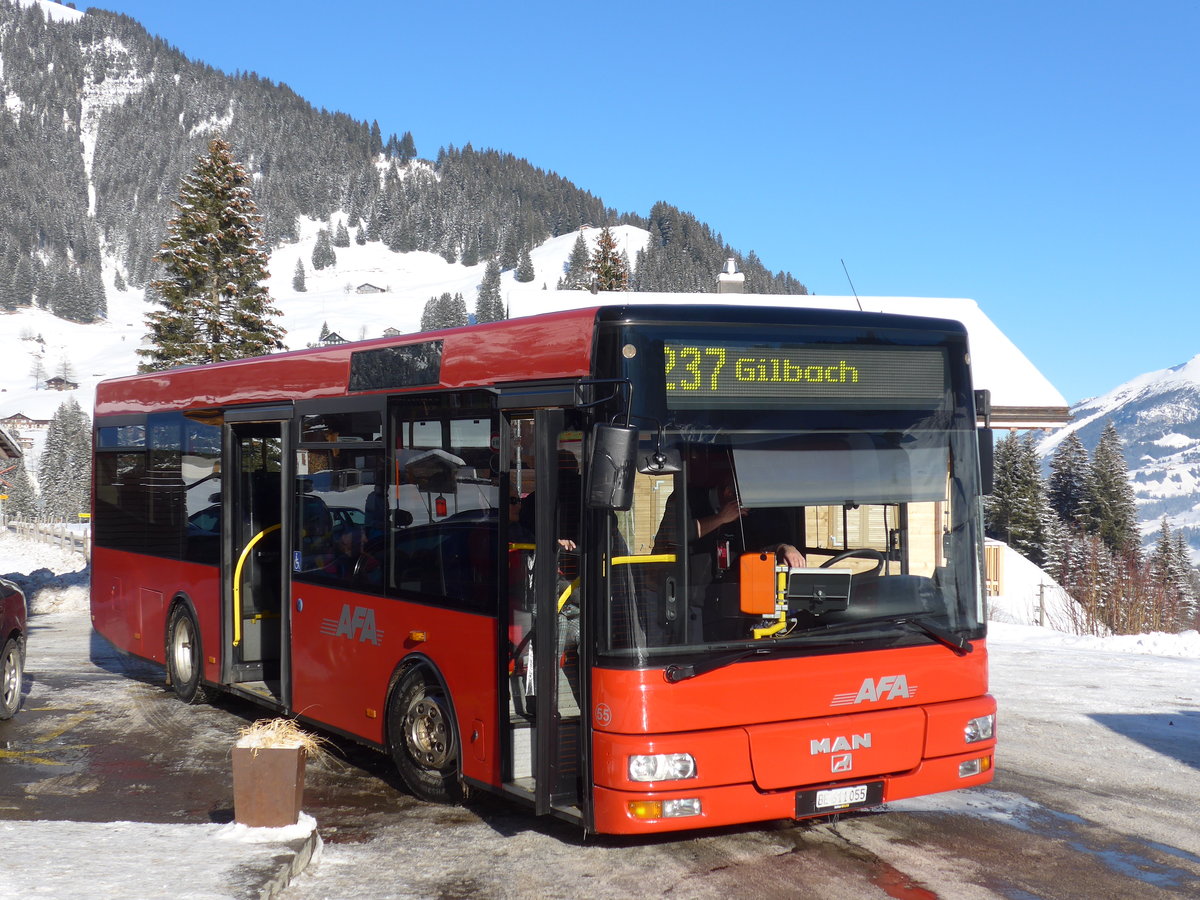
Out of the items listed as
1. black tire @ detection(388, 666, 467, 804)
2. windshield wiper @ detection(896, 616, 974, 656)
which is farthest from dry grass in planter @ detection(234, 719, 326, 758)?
windshield wiper @ detection(896, 616, 974, 656)

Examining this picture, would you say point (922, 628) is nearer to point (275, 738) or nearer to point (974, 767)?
point (974, 767)

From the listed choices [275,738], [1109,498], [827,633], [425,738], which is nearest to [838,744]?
[827,633]

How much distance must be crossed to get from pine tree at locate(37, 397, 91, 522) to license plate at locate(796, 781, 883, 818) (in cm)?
9987

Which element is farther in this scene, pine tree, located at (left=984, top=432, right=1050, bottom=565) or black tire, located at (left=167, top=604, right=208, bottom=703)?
pine tree, located at (left=984, top=432, right=1050, bottom=565)

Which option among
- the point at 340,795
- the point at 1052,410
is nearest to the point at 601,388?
the point at 340,795

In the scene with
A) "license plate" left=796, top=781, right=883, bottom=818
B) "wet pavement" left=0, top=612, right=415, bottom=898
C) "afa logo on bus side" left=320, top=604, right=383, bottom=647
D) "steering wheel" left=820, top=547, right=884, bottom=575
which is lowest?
"wet pavement" left=0, top=612, right=415, bottom=898

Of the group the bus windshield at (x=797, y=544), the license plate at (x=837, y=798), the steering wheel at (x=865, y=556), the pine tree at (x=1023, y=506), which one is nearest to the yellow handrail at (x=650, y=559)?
the bus windshield at (x=797, y=544)

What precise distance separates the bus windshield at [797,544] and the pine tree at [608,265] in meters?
58.5

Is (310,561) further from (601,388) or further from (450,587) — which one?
(601,388)

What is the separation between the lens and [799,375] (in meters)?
6.40

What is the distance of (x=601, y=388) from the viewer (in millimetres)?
6102

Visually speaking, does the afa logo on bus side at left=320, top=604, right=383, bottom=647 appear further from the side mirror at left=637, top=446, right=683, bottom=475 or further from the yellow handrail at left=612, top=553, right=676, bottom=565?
the side mirror at left=637, top=446, right=683, bottom=475

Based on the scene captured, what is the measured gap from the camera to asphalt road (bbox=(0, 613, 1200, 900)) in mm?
6145

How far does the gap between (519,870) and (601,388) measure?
2503mm
